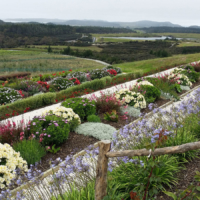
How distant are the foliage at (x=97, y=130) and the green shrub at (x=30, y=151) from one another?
143 centimetres

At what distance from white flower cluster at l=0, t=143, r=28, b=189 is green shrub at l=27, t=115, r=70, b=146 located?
79 cm

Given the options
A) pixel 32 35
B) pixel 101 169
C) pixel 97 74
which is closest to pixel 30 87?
pixel 97 74

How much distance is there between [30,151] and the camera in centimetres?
417

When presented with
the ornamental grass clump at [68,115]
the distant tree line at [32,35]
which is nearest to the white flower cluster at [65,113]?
the ornamental grass clump at [68,115]

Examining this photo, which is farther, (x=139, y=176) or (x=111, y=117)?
(x=111, y=117)

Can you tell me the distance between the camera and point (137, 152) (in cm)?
221

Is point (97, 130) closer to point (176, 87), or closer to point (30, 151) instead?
point (30, 151)

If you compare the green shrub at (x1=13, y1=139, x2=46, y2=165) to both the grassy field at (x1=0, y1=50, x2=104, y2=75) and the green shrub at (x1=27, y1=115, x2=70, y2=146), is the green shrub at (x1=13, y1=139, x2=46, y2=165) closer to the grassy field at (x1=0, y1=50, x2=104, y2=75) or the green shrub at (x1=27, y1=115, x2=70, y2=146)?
the green shrub at (x1=27, y1=115, x2=70, y2=146)

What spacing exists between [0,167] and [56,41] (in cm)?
9829

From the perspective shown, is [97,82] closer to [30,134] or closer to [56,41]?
[30,134]

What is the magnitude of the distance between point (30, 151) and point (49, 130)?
0.75 m

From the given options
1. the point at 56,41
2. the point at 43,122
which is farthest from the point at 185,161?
the point at 56,41

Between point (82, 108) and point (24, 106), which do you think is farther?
point (24, 106)

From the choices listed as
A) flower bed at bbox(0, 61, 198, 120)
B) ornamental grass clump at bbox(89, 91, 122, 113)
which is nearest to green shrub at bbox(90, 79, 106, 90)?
flower bed at bbox(0, 61, 198, 120)
